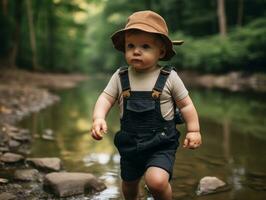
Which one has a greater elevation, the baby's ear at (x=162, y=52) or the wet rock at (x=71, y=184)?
the baby's ear at (x=162, y=52)

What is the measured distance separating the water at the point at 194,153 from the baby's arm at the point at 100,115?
0.94m

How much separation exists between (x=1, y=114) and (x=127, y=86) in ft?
18.0

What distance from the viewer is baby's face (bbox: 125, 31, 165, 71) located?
10.0ft

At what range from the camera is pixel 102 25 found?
53250 millimetres

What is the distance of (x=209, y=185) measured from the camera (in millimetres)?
3891

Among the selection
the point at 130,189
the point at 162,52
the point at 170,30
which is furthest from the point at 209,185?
the point at 170,30

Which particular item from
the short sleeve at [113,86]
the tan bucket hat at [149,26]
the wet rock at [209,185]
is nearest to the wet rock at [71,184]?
the wet rock at [209,185]

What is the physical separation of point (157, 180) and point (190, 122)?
50 cm

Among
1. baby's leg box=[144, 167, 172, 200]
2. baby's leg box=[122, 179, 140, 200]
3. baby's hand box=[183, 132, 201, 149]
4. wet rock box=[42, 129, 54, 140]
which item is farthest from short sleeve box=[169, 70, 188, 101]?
wet rock box=[42, 129, 54, 140]

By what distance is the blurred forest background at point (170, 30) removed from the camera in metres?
23.7

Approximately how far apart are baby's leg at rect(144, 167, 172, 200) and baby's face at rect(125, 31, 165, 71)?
28.8 inches

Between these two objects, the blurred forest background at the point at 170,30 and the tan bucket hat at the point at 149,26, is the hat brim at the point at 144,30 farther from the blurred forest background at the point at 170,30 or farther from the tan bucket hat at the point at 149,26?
the blurred forest background at the point at 170,30

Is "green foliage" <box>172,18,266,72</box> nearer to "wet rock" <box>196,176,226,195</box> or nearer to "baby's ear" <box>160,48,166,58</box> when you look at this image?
"wet rock" <box>196,176,226,195</box>

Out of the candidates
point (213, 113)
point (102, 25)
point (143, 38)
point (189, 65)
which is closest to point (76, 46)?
point (102, 25)
